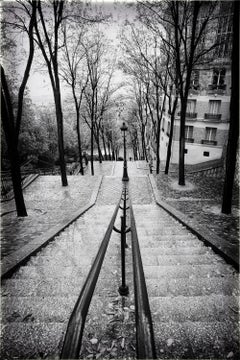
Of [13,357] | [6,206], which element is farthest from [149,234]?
[6,206]

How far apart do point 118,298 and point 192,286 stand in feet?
3.78

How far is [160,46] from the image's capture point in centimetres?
1305

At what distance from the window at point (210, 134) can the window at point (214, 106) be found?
5.52 feet

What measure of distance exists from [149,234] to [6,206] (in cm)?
680

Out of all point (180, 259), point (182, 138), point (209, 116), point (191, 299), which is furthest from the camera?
point (209, 116)

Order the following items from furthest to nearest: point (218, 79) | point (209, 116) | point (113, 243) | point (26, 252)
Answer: point (209, 116) → point (218, 79) → point (113, 243) → point (26, 252)

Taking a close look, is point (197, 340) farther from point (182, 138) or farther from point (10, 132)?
point (182, 138)

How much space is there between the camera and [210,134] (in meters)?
22.4

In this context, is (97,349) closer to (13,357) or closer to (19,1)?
(13,357)

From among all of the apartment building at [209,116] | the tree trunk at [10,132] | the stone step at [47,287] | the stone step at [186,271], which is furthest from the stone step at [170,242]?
the apartment building at [209,116]

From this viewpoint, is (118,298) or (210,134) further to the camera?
(210,134)

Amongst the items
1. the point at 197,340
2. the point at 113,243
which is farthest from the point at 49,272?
the point at 197,340

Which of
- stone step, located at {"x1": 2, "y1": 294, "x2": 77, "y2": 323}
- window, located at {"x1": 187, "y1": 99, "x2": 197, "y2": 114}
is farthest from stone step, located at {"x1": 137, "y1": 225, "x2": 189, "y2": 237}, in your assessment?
window, located at {"x1": 187, "y1": 99, "x2": 197, "y2": 114}

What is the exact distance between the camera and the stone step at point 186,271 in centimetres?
345
